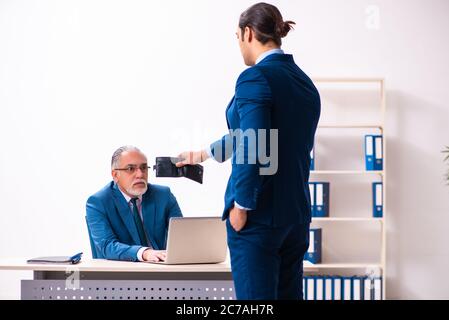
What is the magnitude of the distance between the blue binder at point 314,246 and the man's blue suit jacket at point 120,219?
1.96 m

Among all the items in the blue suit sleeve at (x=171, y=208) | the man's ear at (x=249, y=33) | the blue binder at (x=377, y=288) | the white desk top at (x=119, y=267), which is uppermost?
the man's ear at (x=249, y=33)

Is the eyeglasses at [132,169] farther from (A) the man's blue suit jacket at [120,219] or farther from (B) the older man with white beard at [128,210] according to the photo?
(A) the man's blue suit jacket at [120,219]

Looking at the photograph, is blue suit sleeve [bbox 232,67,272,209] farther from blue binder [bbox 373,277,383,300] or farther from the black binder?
blue binder [bbox 373,277,383,300]

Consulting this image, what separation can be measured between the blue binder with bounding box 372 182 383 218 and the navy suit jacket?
9.99 ft

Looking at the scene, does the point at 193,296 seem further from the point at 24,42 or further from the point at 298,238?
the point at 24,42

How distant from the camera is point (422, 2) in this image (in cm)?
535

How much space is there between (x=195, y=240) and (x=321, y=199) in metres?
2.57

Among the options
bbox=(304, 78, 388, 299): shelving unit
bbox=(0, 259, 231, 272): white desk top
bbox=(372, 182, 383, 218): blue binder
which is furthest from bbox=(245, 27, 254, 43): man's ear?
bbox=(372, 182, 383, 218): blue binder

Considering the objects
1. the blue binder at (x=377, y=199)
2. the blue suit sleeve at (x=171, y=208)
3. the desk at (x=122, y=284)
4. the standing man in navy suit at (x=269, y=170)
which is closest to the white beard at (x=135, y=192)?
the blue suit sleeve at (x=171, y=208)

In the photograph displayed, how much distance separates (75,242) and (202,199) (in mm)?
1095

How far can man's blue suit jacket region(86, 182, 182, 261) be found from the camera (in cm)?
297

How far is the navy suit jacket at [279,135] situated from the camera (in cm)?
198

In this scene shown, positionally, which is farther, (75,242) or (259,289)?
(75,242)
